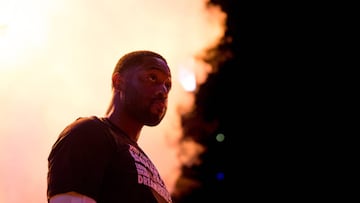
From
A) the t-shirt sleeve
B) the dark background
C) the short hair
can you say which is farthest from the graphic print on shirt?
the dark background

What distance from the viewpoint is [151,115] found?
2.38m

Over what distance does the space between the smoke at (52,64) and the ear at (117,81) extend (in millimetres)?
1735

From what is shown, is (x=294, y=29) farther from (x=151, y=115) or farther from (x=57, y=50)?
(x=151, y=115)

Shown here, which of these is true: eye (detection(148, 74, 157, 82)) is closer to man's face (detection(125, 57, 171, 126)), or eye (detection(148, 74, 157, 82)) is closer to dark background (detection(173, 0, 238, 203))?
man's face (detection(125, 57, 171, 126))

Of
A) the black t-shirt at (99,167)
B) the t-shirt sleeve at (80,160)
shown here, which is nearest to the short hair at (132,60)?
the black t-shirt at (99,167)

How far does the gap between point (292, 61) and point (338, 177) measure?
1.65m

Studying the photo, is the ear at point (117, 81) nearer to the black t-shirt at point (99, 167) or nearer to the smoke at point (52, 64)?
the black t-shirt at point (99, 167)

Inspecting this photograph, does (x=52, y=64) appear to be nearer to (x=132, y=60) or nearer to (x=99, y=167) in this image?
(x=132, y=60)

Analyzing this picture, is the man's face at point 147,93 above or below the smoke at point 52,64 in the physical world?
below

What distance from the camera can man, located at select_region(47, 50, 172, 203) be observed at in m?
1.89

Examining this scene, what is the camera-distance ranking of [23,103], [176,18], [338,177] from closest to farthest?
1. [23,103]
2. [176,18]
3. [338,177]

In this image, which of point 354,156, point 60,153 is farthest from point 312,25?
point 60,153

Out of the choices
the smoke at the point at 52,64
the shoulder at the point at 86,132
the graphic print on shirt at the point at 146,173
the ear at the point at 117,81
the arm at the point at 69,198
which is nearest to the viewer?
the arm at the point at 69,198

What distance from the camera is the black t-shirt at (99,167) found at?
1883 mm
